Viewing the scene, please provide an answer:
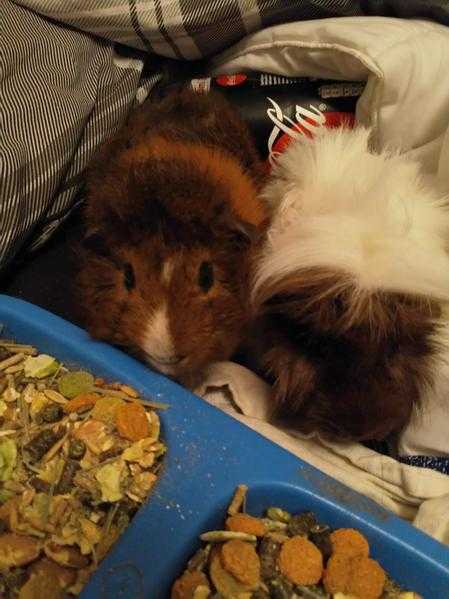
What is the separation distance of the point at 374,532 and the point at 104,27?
926mm

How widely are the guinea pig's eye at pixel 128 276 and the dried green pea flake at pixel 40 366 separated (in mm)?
182

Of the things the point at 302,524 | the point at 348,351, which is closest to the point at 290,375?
the point at 348,351

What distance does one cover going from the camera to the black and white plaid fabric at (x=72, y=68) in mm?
981

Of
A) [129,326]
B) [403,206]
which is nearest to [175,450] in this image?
[129,326]

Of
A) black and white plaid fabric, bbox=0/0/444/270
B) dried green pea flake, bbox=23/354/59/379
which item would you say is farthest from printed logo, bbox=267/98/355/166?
dried green pea flake, bbox=23/354/59/379

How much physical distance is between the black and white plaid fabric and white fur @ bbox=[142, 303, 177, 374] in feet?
1.07

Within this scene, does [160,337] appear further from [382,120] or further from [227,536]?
[382,120]

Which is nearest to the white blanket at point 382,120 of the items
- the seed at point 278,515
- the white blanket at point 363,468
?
the white blanket at point 363,468

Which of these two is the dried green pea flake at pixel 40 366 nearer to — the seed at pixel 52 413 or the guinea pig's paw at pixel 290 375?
the seed at pixel 52 413

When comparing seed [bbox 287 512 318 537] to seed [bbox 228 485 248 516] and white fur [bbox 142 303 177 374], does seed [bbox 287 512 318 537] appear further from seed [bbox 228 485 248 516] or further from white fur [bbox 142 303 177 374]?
white fur [bbox 142 303 177 374]

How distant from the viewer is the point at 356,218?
2.73 feet

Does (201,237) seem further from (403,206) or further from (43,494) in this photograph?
(43,494)

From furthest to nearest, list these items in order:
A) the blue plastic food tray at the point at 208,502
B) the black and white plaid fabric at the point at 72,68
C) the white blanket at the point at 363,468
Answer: the black and white plaid fabric at the point at 72,68 < the white blanket at the point at 363,468 < the blue plastic food tray at the point at 208,502

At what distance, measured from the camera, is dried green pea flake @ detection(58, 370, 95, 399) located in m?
0.89
